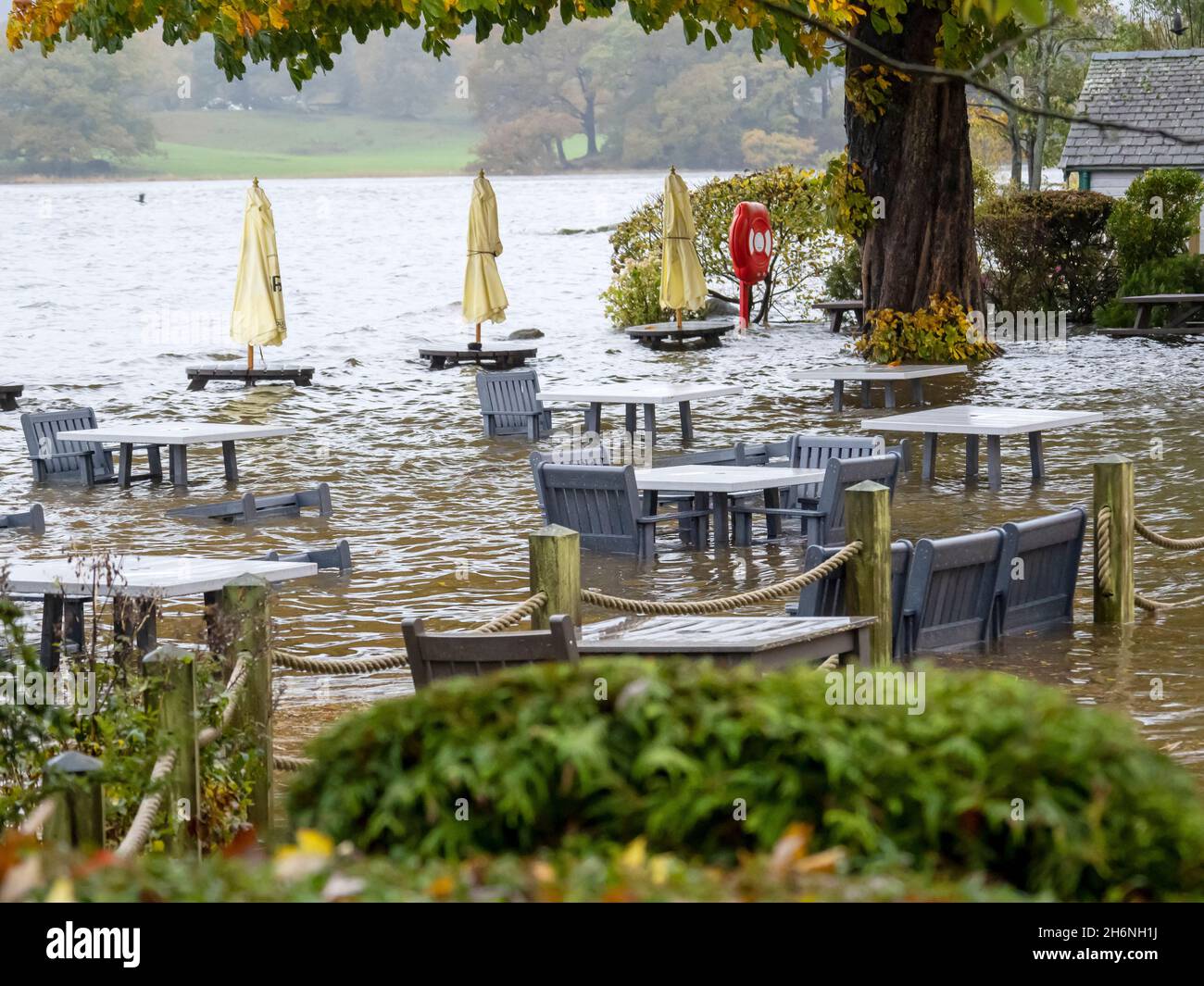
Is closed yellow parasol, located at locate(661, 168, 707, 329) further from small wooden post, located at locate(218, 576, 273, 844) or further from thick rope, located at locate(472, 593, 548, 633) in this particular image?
small wooden post, located at locate(218, 576, 273, 844)

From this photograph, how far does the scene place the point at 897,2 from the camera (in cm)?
1562

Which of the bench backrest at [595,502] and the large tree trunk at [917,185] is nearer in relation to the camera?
the bench backrest at [595,502]

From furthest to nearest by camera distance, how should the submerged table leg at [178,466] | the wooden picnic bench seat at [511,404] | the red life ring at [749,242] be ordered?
1. the red life ring at [749,242]
2. the wooden picnic bench seat at [511,404]
3. the submerged table leg at [178,466]

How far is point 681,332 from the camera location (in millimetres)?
28750

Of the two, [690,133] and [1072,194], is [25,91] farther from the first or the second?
[1072,194]

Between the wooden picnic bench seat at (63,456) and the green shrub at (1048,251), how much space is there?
17851 millimetres

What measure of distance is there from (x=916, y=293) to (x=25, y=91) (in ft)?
374

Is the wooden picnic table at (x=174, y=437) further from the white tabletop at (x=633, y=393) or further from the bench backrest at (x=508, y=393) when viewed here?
the bench backrest at (x=508, y=393)

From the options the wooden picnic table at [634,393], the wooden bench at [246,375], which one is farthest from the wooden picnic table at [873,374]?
the wooden bench at [246,375]

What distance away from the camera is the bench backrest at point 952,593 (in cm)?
870

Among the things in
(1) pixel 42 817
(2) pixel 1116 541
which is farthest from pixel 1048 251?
(1) pixel 42 817

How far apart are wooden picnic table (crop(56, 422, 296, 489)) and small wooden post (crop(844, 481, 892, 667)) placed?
27.0ft

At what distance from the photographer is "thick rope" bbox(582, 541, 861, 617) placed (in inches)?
293

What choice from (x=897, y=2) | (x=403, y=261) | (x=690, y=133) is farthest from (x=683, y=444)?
(x=690, y=133)
